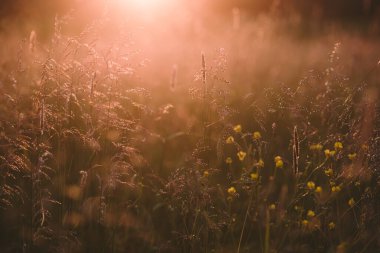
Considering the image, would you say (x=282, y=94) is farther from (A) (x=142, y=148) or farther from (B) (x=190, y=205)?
(A) (x=142, y=148)

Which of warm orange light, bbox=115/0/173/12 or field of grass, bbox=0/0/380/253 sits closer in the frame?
field of grass, bbox=0/0/380/253

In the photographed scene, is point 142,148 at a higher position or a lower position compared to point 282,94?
lower

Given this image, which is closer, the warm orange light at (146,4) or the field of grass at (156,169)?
the field of grass at (156,169)

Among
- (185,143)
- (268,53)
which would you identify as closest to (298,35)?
(268,53)

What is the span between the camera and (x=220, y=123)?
2.72 m

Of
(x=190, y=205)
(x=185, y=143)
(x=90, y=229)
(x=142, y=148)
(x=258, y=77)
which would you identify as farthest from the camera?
(x=258, y=77)

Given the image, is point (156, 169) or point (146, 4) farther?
point (146, 4)

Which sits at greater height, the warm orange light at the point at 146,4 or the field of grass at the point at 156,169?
the warm orange light at the point at 146,4

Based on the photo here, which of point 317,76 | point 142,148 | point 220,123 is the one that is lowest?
point 142,148

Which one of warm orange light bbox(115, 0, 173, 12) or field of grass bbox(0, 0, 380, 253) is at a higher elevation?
warm orange light bbox(115, 0, 173, 12)

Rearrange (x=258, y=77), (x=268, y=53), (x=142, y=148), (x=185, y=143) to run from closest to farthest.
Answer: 1. (x=142, y=148)
2. (x=185, y=143)
3. (x=258, y=77)
4. (x=268, y=53)

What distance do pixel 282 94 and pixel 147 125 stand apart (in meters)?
1.50

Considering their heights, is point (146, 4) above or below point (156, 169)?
above

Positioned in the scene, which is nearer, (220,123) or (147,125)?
(220,123)
